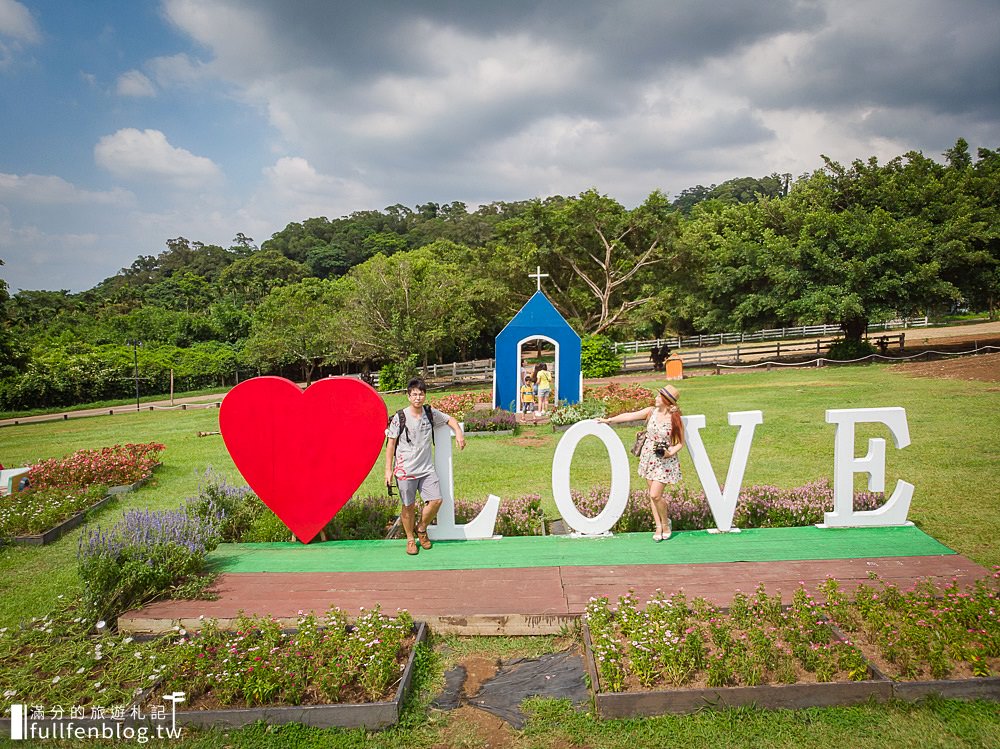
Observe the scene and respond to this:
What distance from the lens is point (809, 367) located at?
93.6ft

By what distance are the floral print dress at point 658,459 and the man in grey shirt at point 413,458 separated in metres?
2.03

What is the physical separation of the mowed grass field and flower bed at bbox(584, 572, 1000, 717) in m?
2.34

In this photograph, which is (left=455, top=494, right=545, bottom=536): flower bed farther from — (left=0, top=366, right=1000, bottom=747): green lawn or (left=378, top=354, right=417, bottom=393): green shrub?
(left=378, top=354, right=417, bottom=393): green shrub

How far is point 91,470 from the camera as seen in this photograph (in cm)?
1114

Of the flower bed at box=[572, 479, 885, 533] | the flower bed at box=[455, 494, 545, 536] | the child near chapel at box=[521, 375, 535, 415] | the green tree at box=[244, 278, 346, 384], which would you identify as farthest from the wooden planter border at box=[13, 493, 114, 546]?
the green tree at box=[244, 278, 346, 384]

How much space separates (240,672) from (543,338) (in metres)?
14.1

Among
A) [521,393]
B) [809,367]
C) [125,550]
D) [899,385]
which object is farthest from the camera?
[809,367]

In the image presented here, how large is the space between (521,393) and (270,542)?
1134 cm

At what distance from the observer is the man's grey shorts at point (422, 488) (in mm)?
6551

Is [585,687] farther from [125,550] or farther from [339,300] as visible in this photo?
[339,300]

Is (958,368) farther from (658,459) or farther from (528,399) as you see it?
(658,459)

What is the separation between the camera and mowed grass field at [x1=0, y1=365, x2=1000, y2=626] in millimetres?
7332

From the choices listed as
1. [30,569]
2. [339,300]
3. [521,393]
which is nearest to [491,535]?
[30,569]

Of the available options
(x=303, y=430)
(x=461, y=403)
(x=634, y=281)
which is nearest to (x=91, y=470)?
(x=303, y=430)
